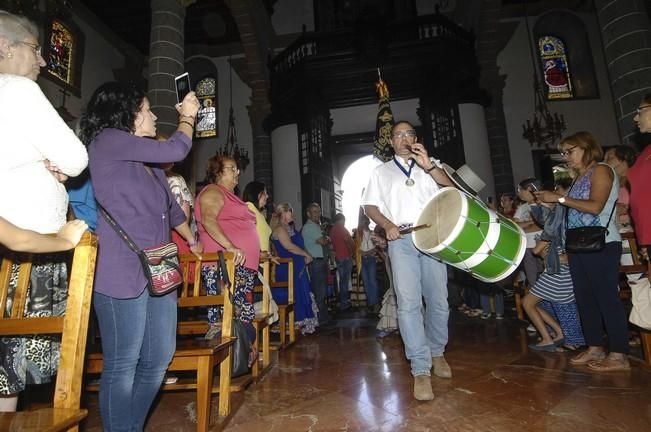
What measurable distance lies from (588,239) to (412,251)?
1129 mm

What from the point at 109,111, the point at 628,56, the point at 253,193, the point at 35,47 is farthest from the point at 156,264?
the point at 628,56

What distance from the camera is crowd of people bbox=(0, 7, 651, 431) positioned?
1.14 m

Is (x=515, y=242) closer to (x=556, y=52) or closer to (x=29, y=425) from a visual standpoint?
(x=29, y=425)

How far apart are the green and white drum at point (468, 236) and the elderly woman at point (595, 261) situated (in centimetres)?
57

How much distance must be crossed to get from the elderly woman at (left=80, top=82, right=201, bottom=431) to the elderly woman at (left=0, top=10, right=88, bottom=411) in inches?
6.8

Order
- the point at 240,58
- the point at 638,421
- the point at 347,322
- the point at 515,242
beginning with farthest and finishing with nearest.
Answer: the point at 240,58
the point at 347,322
the point at 515,242
the point at 638,421

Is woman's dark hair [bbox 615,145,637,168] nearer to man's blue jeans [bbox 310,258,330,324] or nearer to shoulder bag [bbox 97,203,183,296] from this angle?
man's blue jeans [bbox 310,258,330,324]

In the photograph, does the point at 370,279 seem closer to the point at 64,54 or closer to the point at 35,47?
the point at 35,47

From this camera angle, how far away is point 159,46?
568 centimetres


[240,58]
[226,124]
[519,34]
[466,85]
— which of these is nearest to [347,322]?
[466,85]

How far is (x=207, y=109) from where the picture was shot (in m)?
12.3

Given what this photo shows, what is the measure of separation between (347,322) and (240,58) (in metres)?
10.0

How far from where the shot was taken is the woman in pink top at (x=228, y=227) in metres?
2.44

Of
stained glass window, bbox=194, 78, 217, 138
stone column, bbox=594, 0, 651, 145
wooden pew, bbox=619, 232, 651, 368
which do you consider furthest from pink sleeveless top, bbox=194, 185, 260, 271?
stained glass window, bbox=194, 78, 217, 138
